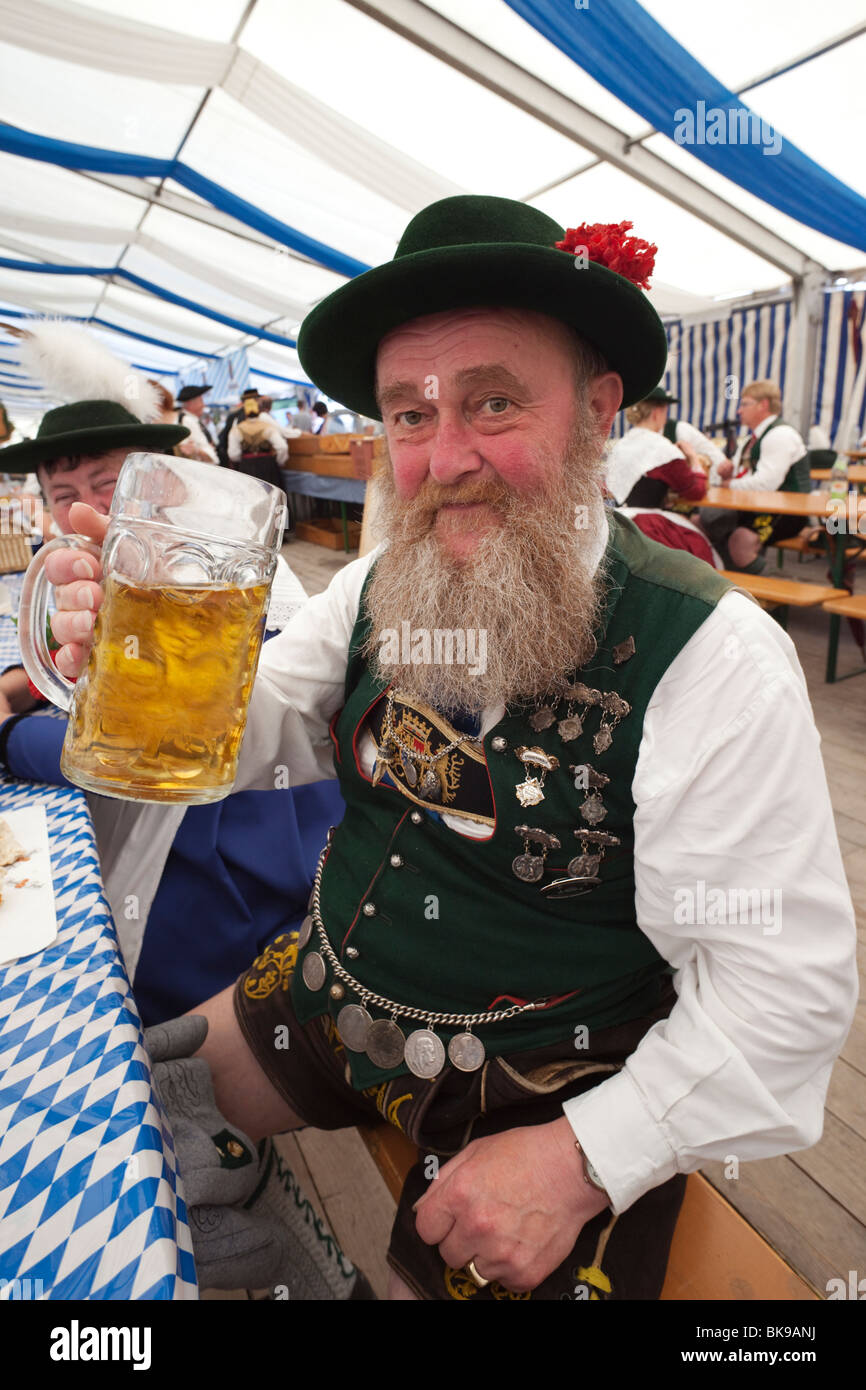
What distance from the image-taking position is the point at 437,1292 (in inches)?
34.3

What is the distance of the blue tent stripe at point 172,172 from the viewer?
18.8 ft

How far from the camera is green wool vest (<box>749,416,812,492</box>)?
605 centimetres

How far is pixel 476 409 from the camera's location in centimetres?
96

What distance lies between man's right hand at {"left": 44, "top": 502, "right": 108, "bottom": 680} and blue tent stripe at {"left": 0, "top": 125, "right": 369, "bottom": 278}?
22.5 ft

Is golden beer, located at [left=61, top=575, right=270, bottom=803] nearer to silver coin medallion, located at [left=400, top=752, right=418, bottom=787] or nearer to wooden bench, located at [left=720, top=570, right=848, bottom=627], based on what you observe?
silver coin medallion, located at [left=400, top=752, right=418, bottom=787]

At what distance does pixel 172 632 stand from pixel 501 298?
607 mm

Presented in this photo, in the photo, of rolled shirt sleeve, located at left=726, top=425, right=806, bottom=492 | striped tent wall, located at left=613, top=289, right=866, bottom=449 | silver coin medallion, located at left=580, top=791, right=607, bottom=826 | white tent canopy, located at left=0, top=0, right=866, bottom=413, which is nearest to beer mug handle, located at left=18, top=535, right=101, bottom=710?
silver coin medallion, located at left=580, top=791, right=607, bottom=826

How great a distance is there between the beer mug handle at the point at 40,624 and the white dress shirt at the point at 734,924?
2.42ft

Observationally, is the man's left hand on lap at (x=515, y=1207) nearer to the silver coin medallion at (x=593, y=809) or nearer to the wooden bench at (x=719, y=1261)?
the wooden bench at (x=719, y=1261)

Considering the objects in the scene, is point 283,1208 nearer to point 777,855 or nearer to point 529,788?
point 529,788

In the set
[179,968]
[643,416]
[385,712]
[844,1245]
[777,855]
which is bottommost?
[844,1245]

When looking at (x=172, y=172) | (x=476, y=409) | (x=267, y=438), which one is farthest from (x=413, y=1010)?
(x=267, y=438)

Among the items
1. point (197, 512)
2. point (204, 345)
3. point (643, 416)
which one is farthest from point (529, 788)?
point (204, 345)
